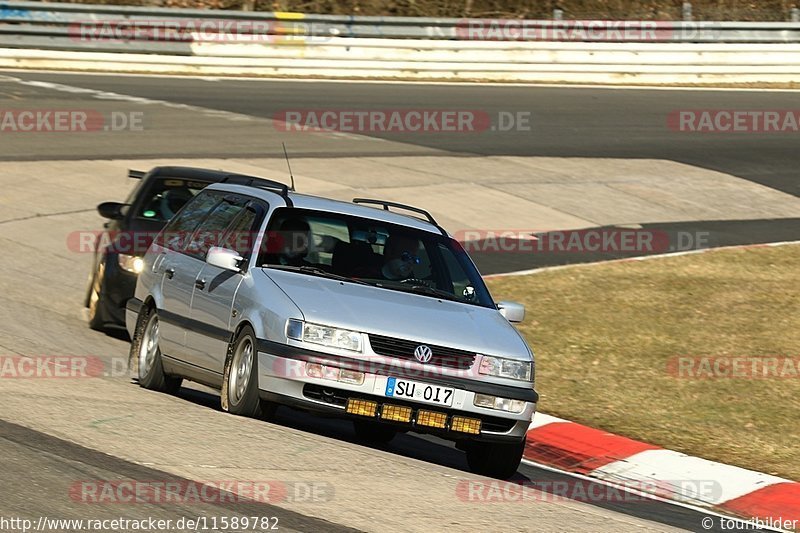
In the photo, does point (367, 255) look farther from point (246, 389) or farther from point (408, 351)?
point (246, 389)

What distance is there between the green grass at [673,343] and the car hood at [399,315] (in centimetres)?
236

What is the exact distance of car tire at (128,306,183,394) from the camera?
10227 millimetres

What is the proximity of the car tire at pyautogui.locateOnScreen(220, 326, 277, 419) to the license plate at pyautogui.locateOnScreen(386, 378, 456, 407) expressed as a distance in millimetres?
762

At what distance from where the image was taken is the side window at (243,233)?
31.1ft

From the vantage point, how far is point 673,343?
13.4 metres

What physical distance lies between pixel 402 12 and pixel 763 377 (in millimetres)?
25375

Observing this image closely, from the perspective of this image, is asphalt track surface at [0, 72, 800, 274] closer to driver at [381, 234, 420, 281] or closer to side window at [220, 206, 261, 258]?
driver at [381, 234, 420, 281]

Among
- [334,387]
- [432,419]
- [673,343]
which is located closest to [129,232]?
[673,343]

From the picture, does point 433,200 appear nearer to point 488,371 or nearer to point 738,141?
point 738,141

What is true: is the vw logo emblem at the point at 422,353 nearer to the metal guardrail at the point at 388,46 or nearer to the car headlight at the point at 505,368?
the car headlight at the point at 505,368

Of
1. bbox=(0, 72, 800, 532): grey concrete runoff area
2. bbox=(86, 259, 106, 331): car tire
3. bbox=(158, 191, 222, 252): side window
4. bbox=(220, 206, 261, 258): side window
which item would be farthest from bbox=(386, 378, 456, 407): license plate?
bbox=(86, 259, 106, 331): car tire

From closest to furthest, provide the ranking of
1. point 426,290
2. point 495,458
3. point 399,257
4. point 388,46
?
point 495,458, point 426,290, point 399,257, point 388,46

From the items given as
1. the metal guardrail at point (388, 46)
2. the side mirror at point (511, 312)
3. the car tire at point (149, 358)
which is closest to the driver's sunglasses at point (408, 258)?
the side mirror at point (511, 312)

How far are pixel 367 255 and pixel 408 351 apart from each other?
1.17 metres
